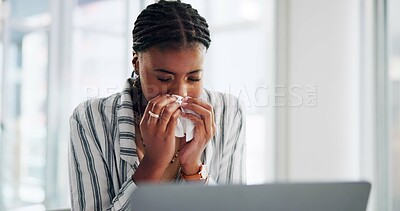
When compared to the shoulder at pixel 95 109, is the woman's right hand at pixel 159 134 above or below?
below

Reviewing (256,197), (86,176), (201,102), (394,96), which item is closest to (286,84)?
(394,96)

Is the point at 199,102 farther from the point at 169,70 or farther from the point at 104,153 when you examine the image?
the point at 104,153

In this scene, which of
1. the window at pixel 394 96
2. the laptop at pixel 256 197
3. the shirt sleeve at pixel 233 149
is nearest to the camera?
the laptop at pixel 256 197

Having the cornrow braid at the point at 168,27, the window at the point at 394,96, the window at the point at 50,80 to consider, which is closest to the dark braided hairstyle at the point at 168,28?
the cornrow braid at the point at 168,27

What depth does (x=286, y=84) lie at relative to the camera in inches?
102

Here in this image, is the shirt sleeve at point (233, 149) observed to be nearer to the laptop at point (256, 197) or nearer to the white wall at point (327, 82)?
the laptop at point (256, 197)

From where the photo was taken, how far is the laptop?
2.06 feet

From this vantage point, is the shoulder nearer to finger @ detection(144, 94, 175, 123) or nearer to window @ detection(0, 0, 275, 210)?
finger @ detection(144, 94, 175, 123)

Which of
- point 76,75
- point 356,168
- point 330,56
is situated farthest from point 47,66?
point 356,168

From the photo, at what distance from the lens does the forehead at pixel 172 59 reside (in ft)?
4.00

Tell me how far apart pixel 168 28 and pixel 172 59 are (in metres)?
0.09

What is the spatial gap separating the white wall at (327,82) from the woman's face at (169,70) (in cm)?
139

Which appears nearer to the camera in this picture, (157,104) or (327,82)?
(157,104)

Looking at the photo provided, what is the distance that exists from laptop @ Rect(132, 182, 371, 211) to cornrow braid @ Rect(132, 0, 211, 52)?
63cm
